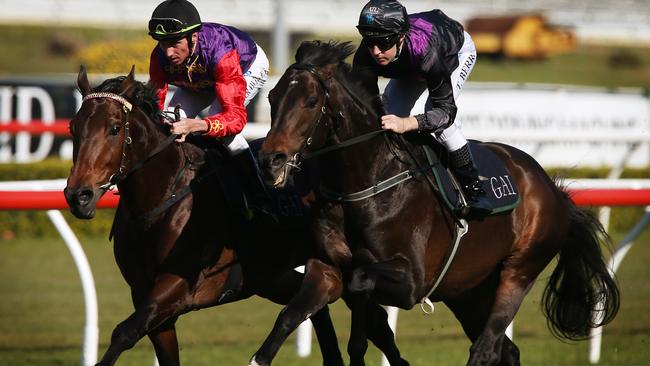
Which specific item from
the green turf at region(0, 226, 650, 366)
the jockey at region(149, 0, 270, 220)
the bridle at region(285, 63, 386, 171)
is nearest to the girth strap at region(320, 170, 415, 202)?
the bridle at region(285, 63, 386, 171)

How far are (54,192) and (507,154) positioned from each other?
6.90 ft

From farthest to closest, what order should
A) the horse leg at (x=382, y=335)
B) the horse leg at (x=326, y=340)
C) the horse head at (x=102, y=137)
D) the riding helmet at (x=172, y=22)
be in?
the horse leg at (x=326, y=340) → the horse leg at (x=382, y=335) → the riding helmet at (x=172, y=22) → the horse head at (x=102, y=137)

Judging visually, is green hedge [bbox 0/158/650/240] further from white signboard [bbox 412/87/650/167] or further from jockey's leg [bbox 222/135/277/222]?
jockey's leg [bbox 222/135/277/222]

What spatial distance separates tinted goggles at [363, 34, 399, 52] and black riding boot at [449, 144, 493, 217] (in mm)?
600

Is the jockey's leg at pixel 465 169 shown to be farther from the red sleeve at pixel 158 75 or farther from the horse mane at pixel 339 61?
the red sleeve at pixel 158 75

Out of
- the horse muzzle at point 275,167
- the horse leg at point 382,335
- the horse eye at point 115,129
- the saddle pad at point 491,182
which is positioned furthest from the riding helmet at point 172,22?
the horse leg at point 382,335

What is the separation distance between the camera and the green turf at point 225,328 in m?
5.93

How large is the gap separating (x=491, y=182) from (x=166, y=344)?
1.54 m

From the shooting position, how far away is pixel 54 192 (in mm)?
5012

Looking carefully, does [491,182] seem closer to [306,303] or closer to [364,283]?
[364,283]

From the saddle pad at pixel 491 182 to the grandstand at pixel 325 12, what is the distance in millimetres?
20577

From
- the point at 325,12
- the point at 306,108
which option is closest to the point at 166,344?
the point at 306,108

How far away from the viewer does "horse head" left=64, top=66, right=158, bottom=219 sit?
153 inches

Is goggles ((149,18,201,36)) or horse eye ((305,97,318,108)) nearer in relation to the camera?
horse eye ((305,97,318,108))
